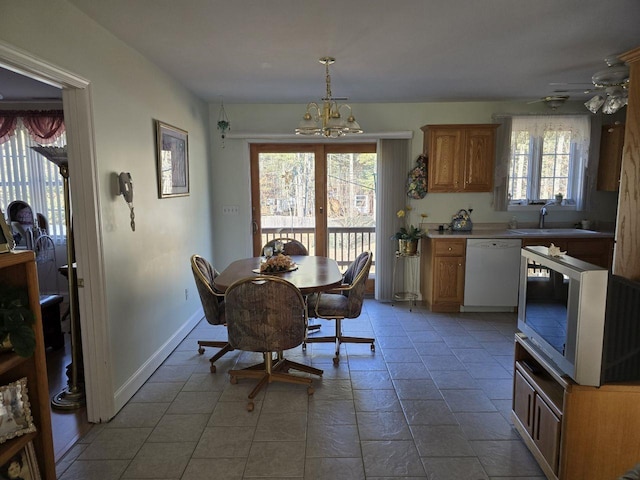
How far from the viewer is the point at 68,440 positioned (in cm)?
240

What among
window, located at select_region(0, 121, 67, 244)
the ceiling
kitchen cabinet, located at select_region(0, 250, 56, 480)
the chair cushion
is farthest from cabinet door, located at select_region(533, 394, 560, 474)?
window, located at select_region(0, 121, 67, 244)

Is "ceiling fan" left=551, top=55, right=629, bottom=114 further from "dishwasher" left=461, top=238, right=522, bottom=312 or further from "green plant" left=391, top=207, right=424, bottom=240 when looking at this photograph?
"green plant" left=391, top=207, right=424, bottom=240

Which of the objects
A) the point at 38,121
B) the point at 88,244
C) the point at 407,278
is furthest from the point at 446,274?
the point at 38,121

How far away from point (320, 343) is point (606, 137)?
4168 millimetres

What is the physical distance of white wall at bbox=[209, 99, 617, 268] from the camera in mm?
5043

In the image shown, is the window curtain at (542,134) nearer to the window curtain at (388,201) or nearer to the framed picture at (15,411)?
the window curtain at (388,201)

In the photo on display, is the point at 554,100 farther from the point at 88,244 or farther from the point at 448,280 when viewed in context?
the point at 88,244

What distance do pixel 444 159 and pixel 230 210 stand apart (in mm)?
2677

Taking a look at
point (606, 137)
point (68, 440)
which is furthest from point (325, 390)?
point (606, 137)

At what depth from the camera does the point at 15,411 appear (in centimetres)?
172

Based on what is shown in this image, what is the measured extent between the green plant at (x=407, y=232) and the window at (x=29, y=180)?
4.14 meters

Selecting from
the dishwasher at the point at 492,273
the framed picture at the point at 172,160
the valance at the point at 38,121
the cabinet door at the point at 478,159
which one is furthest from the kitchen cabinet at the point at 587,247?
the valance at the point at 38,121

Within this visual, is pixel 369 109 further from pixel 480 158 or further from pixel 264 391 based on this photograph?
pixel 264 391

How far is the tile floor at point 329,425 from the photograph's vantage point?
7.07ft
